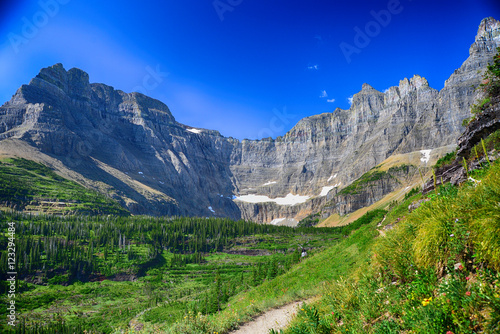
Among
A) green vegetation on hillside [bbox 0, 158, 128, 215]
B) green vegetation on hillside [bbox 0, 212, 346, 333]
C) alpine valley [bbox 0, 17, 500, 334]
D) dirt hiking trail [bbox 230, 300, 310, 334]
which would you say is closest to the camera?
alpine valley [bbox 0, 17, 500, 334]

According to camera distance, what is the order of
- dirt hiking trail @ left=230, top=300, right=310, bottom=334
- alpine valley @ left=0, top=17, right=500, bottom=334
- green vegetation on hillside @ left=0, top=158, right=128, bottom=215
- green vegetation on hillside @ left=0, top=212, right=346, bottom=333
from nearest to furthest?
alpine valley @ left=0, top=17, right=500, bottom=334
dirt hiking trail @ left=230, top=300, right=310, bottom=334
green vegetation on hillside @ left=0, top=212, right=346, bottom=333
green vegetation on hillside @ left=0, top=158, right=128, bottom=215

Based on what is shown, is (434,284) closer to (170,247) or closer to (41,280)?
(41,280)

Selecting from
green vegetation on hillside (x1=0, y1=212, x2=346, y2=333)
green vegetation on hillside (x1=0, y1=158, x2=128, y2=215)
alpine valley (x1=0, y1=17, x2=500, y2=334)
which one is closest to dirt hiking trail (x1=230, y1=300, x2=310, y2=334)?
alpine valley (x1=0, y1=17, x2=500, y2=334)

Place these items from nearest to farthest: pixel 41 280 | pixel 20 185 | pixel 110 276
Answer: pixel 41 280
pixel 110 276
pixel 20 185

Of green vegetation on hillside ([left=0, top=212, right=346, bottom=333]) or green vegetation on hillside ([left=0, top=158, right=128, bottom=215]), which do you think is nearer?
green vegetation on hillside ([left=0, top=212, right=346, bottom=333])

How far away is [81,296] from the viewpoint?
90.2m

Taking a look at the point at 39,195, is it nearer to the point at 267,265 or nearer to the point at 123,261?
the point at 123,261

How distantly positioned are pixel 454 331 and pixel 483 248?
1681mm

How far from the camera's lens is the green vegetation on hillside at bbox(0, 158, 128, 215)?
539ft

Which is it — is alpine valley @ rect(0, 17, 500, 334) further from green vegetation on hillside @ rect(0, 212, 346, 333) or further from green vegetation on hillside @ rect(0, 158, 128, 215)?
green vegetation on hillside @ rect(0, 158, 128, 215)

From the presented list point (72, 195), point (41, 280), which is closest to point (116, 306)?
point (41, 280)

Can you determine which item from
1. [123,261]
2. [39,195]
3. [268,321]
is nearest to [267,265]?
[268,321]

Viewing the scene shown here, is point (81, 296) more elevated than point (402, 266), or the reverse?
point (402, 266)

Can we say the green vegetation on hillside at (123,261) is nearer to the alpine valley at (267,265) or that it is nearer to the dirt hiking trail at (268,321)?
the alpine valley at (267,265)
